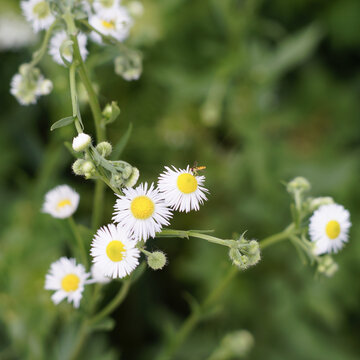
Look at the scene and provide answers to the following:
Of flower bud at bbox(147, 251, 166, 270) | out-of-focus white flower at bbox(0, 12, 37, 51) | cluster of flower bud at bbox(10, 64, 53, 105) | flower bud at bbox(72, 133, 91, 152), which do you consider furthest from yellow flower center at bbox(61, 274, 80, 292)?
out-of-focus white flower at bbox(0, 12, 37, 51)

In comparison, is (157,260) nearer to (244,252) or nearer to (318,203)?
(244,252)

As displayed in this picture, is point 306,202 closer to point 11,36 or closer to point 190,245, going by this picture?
point 190,245

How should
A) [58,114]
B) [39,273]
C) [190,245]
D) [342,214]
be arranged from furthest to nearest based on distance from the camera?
[190,245] < [58,114] < [39,273] < [342,214]

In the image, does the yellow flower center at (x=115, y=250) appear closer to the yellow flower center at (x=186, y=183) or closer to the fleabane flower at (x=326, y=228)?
the yellow flower center at (x=186, y=183)

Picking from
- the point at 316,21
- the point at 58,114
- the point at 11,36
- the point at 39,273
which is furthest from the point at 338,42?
the point at 39,273

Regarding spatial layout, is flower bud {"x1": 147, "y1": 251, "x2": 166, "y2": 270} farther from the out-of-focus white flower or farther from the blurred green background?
the out-of-focus white flower

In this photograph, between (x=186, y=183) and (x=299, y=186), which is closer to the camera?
(x=186, y=183)

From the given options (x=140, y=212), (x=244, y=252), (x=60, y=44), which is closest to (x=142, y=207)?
(x=140, y=212)
